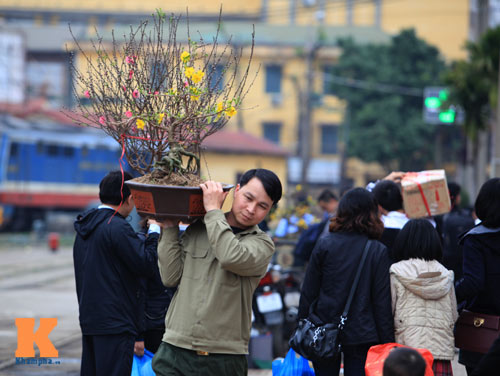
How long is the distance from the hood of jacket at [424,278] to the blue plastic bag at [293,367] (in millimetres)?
902

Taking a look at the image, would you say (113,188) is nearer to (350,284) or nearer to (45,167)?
(350,284)

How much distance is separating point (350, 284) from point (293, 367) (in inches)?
31.4

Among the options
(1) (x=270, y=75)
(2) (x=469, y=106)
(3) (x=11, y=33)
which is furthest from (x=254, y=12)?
(2) (x=469, y=106)

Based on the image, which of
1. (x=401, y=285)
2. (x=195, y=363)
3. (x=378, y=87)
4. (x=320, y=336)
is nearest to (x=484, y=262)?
(x=401, y=285)

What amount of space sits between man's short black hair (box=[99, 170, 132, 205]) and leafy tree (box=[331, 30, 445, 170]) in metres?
33.8

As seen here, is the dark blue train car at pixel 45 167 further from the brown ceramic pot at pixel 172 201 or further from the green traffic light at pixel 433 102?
the brown ceramic pot at pixel 172 201

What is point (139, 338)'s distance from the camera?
17.7 feet

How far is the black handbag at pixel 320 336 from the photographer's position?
4.71 m

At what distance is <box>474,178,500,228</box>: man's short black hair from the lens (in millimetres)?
4875

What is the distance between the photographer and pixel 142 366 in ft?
17.2

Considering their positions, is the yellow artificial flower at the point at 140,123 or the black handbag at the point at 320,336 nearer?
the yellow artificial flower at the point at 140,123

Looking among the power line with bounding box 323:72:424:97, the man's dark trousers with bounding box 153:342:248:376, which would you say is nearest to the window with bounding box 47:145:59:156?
the power line with bounding box 323:72:424:97

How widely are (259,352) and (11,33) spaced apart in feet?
116

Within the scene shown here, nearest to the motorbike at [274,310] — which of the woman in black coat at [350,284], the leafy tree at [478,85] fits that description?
the woman in black coat at [350,284]
